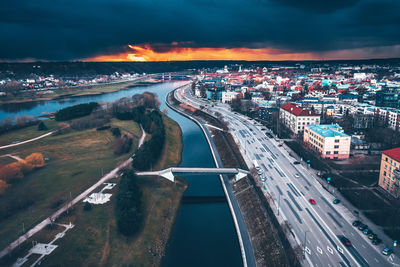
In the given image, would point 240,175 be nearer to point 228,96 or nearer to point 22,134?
point 22,134

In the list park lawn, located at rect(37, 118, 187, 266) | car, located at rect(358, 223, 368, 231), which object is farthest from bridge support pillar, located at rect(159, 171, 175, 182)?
car, located at rect(358, 223, 368, 231)

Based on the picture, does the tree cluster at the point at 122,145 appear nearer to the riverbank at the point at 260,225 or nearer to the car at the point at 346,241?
the riverbank at the point at 260,225

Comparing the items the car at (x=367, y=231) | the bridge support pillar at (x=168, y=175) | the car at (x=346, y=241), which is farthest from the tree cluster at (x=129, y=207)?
the car at (x=367, y=231)

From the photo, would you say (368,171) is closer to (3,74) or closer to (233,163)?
(233,163)

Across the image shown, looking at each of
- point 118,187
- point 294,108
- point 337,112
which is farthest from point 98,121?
point 337,112

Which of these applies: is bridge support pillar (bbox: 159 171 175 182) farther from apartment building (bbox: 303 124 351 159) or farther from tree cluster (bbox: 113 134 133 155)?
apartment building (bbox: 303 124 351 159)

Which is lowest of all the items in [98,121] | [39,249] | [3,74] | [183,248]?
[183,248]

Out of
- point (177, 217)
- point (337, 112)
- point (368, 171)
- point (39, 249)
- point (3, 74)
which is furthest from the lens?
point (3, 74)
